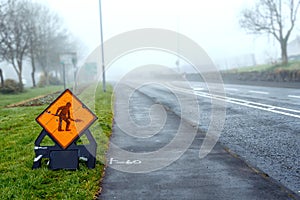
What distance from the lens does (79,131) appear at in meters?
5.64

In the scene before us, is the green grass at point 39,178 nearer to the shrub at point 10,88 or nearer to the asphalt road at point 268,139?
the asphalt road at point 268,139

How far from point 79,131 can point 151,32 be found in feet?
16.1

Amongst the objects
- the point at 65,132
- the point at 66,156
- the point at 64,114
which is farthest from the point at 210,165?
the point at 64,114

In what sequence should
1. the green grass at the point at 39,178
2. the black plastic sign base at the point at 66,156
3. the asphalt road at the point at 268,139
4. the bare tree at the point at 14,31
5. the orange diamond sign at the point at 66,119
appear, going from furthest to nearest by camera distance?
the bare tree at the point at 14,31 < the orange diamond sign at the point at 66,119 < the black plastic sign base at the point at 66,156 < the asphalt road at the point at 268,139 < the green grass at the point at 39,178

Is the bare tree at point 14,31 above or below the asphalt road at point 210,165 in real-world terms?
above

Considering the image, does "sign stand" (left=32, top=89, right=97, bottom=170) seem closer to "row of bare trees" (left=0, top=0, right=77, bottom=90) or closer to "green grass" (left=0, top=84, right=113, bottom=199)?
"green grass" (left=0, top=84, right=113, bottom=199)

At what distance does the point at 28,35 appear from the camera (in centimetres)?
4344

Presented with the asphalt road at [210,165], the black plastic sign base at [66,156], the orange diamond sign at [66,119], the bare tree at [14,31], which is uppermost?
the bare tree at [14,31]

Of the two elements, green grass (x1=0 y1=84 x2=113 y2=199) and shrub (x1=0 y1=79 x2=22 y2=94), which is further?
shrub (x1=0 y1=79 x2=22 y2=94)

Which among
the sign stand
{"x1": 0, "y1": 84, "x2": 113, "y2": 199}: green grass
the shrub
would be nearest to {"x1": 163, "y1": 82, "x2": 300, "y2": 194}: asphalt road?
{"x1": 0, "y1": 84, "x2": 113, "y2": 199}: green grass

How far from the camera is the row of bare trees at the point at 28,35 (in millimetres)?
38031

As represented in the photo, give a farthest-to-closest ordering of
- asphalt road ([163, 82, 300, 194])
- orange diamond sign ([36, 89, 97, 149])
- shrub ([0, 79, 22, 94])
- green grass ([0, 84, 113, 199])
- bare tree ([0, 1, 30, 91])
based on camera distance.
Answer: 1. bare tree ([0, 1, 30, 91])
2. shrub ([0, 79, 22, 94])
3. orange diamond sign ([36, 89, 97, 149])
4. asphalt road ([163, 82, 300, 194])
5. green grass ([0, 84, 113, 199])

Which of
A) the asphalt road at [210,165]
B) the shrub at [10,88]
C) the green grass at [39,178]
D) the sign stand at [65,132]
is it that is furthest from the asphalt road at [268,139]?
the shrub at [10,88]

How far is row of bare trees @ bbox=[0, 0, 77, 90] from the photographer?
38031 millimetres
